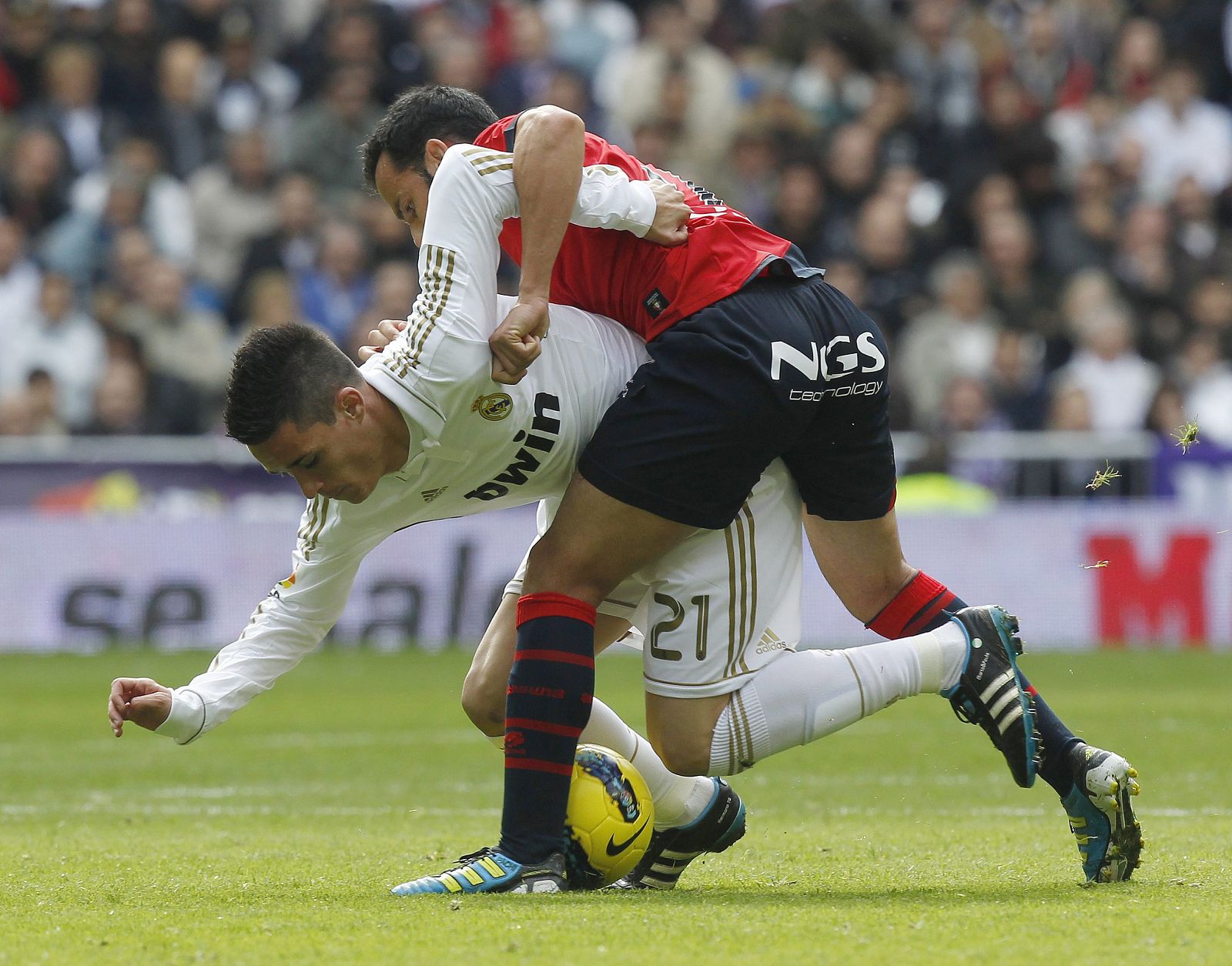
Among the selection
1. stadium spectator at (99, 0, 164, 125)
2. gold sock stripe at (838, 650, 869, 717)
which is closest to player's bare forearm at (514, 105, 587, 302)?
gold sock stripe at (838, 650, 869, 717)

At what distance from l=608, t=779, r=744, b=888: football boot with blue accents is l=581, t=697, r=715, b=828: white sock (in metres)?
0.02

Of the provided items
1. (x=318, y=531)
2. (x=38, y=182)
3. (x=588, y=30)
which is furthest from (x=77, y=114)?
(x=318, y=531)

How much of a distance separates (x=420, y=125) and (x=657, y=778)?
1.83 metres

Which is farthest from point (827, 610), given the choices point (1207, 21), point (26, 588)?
point (1207, 21)

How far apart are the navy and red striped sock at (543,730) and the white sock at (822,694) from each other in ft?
1.28

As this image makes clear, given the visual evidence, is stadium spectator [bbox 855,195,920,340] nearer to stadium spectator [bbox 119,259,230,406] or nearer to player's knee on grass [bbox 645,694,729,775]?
stadium spectator [bbox 119,259,230,406]

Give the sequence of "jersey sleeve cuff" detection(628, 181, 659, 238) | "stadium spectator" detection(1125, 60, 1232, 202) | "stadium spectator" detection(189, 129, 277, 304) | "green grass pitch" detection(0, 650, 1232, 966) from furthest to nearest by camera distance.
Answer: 1. "stadium spectator" detection(1125, 60, 1232, 202)
2. "stadium spectator" detection(189, 129, 277, 304)
3. "jersey sleeve cuff" detection(628, 181, 659, 238)
4. "green grass pitch" detection(0, 650, 1232, 966)

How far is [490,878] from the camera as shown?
179 inches

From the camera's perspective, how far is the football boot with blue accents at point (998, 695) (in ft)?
15.7

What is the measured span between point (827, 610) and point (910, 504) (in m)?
1.00

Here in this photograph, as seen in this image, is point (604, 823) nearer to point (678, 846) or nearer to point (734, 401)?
point (678, 846)

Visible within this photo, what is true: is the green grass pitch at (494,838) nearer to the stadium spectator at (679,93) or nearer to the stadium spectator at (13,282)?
the stadium spectator at (13,282)

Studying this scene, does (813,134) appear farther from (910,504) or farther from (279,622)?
(279,622)

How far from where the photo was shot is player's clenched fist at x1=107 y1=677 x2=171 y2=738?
4.70 metres
